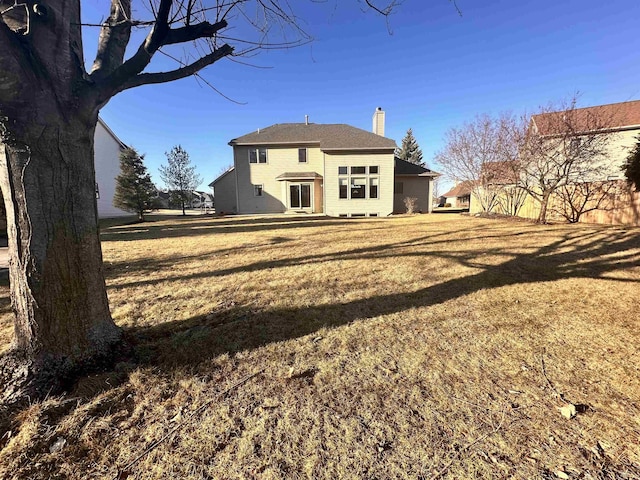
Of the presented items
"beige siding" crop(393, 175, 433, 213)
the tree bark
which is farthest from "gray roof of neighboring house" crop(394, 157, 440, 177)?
the tree bark

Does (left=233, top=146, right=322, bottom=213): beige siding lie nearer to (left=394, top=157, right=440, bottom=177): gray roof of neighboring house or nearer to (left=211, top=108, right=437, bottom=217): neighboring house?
(left=211, top=108, right=437, bottom=217): neighboring house

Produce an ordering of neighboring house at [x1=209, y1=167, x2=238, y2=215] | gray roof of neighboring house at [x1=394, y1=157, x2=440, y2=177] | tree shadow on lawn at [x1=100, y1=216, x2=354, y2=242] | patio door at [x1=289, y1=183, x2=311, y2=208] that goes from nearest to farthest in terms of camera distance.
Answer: tree shadow on lawn at [x1=100, y1=216, x2=354, y2=242] → patio door at [x1=289, y1=183, x2=311, y2=208] → gray roof of neighboring house at [x1=394, y1=157, x2=440, y2=177] → neighboring house at [x1=209, y1=167, x2=238, y2=215]

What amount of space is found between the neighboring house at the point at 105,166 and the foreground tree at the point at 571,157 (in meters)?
27.8

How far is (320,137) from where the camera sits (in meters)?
20.0

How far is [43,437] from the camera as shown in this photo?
1626 millimetres

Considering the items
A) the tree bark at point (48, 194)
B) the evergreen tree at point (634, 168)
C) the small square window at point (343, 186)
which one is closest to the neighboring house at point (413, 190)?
the small square window at point (343, 186)

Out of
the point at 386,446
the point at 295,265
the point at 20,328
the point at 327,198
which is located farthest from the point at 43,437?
the point at 327,198

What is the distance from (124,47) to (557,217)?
54.3 feet

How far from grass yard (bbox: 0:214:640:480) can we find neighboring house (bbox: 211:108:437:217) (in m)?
13.8

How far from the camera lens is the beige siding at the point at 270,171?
66.0 ft

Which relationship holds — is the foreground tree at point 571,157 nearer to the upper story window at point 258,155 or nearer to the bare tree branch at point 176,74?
the bare tree branch at point 176,74

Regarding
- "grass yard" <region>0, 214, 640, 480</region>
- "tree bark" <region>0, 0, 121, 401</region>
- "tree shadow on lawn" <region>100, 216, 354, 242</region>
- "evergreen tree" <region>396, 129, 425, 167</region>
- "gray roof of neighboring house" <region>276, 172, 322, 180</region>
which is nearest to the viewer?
"grass yard" <region>0, 214, 640, 480</region>

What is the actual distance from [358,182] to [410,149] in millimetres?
28293

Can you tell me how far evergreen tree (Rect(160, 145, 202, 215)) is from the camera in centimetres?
2433
